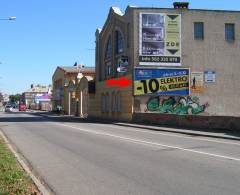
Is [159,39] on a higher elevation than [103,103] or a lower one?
higher

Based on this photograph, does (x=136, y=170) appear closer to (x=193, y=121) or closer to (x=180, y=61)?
(x=193, y=121)

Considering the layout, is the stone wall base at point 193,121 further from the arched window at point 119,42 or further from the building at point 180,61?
the arched window at point 119,42

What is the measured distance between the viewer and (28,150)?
61.3 ft

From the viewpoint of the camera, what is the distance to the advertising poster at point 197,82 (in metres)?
48.2

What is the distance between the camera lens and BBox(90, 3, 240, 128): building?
47.5m

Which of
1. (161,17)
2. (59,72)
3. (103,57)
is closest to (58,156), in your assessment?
(161,17)

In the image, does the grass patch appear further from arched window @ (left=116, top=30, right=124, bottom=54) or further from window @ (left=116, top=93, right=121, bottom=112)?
arched window @ (left=116, top=30, right=124, bottom=54)

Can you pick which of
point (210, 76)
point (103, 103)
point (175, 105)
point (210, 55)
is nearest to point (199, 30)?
point (210, 55)

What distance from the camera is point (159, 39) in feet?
157

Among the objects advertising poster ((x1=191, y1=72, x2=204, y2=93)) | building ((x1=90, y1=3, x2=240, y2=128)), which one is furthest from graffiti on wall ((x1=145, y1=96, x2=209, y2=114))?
advertising poster ((x1=191, y1=72, x2=204, y2=93))

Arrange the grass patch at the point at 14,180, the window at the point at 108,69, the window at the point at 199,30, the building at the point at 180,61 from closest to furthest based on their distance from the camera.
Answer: the grass patch at the point at 14,180
the building at the point at 180,61
the window at the point at 199,30
the window at the point at 108,69

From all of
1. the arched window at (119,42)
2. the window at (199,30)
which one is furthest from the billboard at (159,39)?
the arched window at (119,42)

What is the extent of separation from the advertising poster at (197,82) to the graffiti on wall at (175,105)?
799 mm

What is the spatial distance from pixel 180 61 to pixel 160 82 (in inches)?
113
